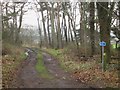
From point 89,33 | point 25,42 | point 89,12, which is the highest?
point 89,12

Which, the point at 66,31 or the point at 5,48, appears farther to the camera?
the point at 66,31

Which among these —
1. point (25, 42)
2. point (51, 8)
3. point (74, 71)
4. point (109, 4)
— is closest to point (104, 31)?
point (109, 4)

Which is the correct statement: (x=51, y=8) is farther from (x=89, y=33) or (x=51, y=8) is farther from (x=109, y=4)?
(x=109, y=4)

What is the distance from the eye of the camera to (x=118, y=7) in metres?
18.4

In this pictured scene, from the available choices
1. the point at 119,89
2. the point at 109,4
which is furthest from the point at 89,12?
the point at 119,89

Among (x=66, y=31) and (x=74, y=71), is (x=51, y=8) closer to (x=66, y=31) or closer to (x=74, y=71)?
(x=66, y=31)

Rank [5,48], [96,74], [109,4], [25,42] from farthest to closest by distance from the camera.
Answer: [25,42]
[5,48]
[109,4]
[96,74]

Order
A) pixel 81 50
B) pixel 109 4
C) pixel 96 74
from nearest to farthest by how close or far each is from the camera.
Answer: pixel 96 74 → pixel 109 4 → pixel 81 50

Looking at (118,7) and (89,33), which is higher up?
(118,7)

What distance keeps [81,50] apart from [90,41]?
53.0 inches

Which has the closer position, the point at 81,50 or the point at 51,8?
the point at 81,50

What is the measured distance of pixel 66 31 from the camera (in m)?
47.9

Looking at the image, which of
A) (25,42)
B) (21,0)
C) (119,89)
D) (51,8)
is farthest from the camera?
(25,42)

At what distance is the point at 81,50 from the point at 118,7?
33.1 ft
